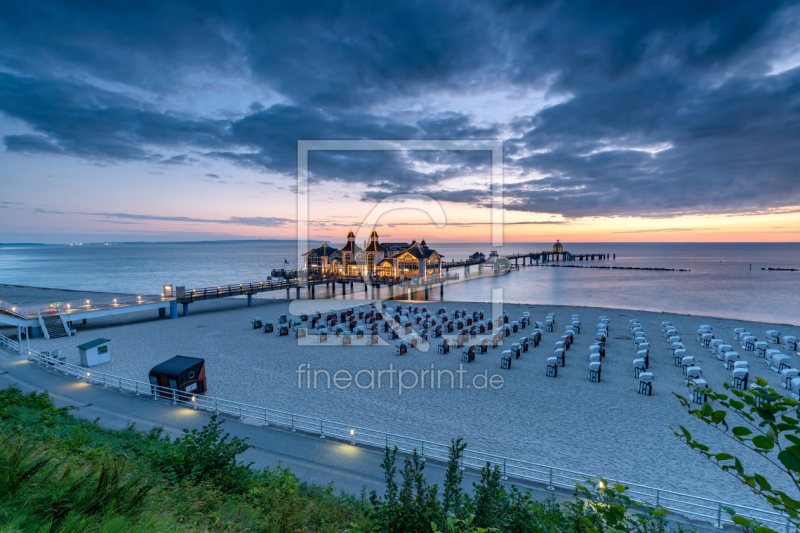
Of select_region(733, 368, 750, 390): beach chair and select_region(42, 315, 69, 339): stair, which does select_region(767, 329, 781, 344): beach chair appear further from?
select_region(42, 315, 69, 339): stair

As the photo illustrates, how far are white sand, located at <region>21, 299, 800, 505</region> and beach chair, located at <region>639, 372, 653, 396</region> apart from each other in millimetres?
284

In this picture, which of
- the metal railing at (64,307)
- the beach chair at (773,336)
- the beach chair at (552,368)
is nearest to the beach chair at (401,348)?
the beach chair at (552,368)

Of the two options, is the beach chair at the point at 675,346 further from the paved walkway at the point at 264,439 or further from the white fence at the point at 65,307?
the white fence at the point at 65,307

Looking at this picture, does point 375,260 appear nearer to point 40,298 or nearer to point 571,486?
point 40,298

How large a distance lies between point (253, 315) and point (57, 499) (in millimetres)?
30077

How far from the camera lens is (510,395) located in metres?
15.2

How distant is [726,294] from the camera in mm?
52906

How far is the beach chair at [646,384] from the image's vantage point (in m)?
15.1

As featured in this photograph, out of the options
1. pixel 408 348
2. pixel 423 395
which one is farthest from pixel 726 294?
pixel 423 395

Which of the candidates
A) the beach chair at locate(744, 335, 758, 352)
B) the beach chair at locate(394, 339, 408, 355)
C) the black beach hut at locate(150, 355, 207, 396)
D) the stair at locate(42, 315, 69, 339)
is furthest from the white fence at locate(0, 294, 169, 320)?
the beach chair at locate(744, 335, 758, 352)

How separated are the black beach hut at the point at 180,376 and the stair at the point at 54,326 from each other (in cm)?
1700

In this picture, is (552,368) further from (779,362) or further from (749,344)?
(749,344)

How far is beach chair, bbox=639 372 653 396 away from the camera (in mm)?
15117

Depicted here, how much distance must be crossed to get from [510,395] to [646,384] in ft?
18.1
